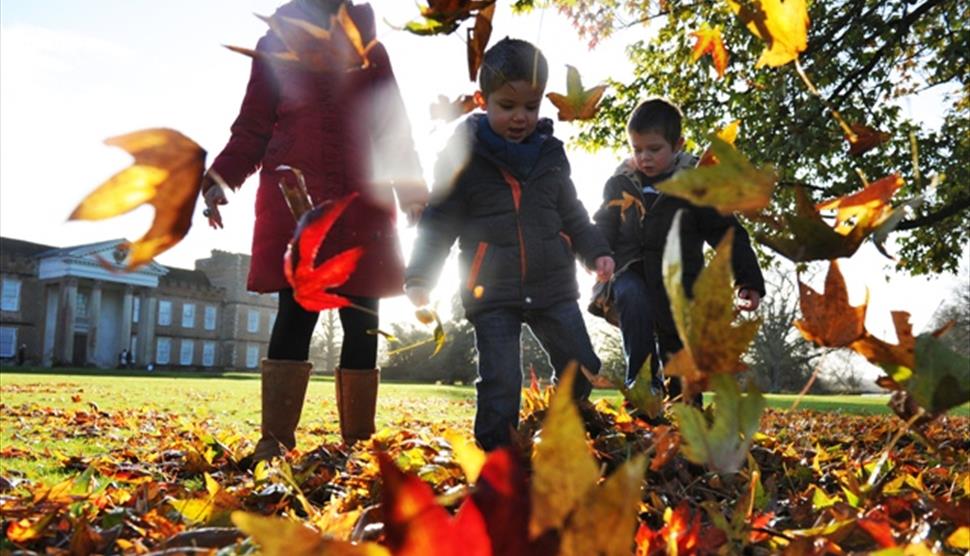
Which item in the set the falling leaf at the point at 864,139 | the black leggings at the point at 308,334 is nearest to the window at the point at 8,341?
the black leggings at the point at 308,334

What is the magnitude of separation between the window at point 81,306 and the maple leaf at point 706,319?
5465 centimetres

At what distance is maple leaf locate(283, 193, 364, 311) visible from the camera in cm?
81

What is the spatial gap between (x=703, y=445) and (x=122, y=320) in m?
56.3

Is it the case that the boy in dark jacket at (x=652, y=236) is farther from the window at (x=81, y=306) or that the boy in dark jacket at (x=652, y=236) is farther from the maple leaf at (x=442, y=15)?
the window at (x=81, y=306)

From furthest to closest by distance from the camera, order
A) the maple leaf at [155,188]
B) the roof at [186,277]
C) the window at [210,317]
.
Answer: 1. the window at [210,317]
2. the roof at [186,277]
3. the maple leaf at [155,188]

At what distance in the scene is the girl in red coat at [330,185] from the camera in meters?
2.80

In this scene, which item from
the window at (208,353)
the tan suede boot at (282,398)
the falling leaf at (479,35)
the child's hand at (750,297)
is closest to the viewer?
the falling leaf at (479,35)

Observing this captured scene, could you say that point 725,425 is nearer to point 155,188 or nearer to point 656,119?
point 155,188

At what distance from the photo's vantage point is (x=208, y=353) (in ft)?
191

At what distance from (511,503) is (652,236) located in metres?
3.14

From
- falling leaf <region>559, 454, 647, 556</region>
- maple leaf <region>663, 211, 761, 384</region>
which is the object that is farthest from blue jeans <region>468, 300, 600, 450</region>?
falling leaf <region>559, 454, 647, 556</region>

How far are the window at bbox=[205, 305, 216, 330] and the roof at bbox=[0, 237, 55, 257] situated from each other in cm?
1220

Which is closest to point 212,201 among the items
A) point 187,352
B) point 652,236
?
point 652,236

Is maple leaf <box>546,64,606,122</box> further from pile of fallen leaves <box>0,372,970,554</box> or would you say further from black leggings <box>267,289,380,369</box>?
black leggings <box>267,289,380,369</box>
